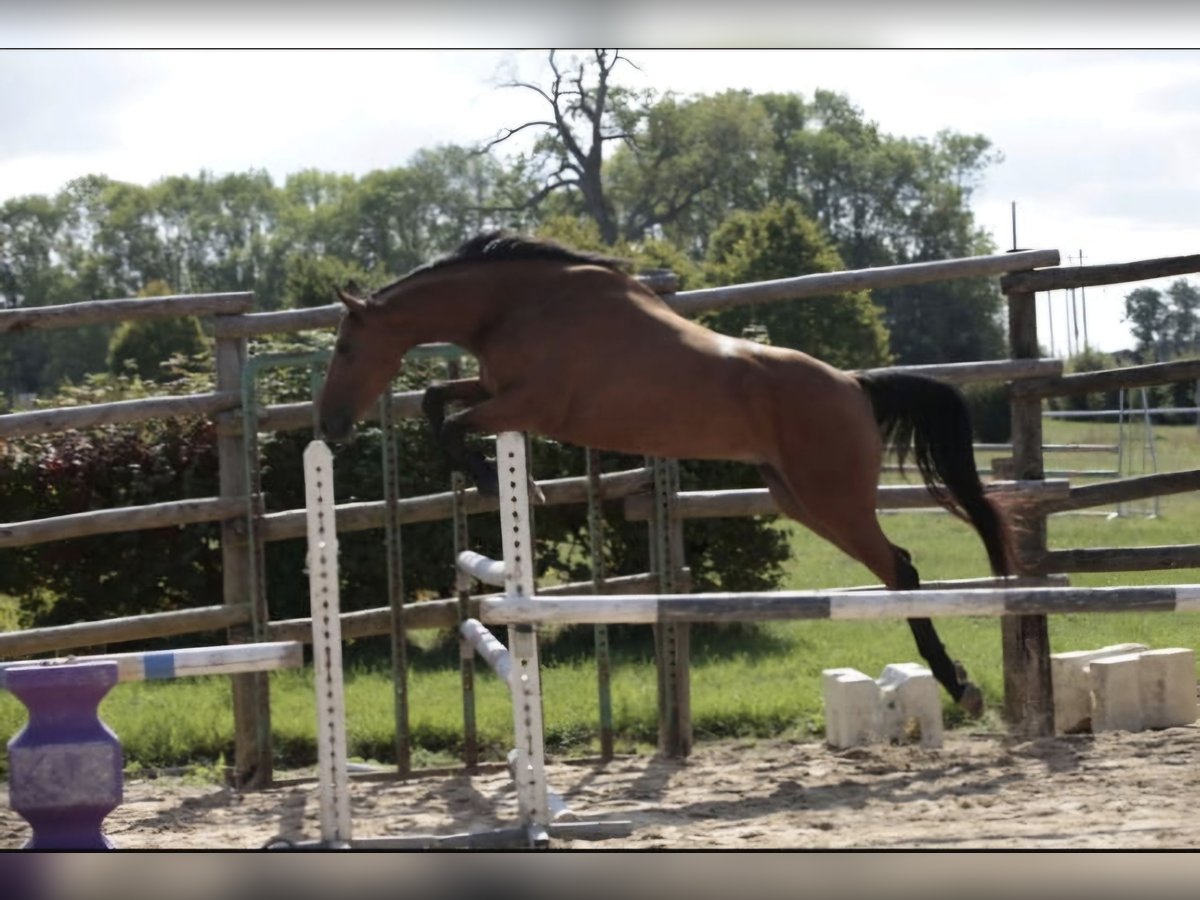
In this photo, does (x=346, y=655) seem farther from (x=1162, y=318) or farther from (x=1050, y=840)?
(x=1162, y=318)

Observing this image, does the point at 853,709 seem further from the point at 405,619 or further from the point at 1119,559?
the point at 405,619

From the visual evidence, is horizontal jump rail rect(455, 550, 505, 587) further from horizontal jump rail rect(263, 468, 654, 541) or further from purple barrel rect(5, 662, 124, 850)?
purple barrel rect(5, 662, 124, 850)

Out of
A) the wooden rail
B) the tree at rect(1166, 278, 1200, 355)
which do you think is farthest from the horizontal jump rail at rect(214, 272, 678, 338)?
the tree at rect(1166, 278, 1200, 355)

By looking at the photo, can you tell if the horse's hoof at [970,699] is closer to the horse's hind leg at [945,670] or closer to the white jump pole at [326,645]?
the horse's hind leg at [945,670]

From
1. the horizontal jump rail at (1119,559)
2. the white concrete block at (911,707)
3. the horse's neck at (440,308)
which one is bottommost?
the white concrete block at (911,707)

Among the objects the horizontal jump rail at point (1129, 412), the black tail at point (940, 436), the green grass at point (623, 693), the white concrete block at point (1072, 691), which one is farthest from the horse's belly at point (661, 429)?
the horizontal jump rail at point (1129, 412)

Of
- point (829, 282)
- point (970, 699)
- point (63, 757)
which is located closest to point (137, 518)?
point (63, 757)

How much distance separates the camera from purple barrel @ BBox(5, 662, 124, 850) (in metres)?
3.54

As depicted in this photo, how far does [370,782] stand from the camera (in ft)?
17.5

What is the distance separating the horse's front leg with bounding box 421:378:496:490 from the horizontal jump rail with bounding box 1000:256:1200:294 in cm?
230

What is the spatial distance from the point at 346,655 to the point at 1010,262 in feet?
13.9

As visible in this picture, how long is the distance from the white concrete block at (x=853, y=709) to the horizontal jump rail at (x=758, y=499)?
2.32 ft

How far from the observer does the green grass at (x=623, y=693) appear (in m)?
6.04

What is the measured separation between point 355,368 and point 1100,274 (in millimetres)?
3004
